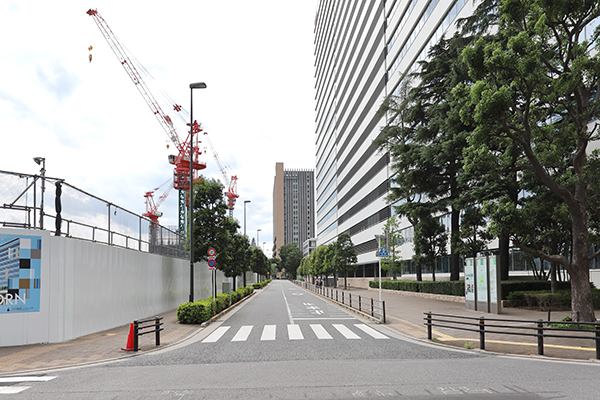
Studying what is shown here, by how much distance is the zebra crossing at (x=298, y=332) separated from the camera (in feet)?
46.3

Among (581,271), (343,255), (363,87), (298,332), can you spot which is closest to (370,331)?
(298,332)

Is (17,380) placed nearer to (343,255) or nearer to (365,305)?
(365,305)

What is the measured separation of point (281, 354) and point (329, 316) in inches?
421

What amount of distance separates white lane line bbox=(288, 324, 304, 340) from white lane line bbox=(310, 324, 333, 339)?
55cm

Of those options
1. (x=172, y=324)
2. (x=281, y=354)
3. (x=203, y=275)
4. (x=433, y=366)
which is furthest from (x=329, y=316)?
(x=203, y=275)

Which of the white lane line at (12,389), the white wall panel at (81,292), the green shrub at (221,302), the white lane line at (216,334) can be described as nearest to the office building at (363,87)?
the green shrub at (221,302)

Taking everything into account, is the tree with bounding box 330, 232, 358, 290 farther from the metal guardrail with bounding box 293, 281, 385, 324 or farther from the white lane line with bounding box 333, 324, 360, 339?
the white lane line with bounding box 333, 324, 360, 339

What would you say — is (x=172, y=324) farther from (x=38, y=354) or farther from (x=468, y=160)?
(x=468, y=160)

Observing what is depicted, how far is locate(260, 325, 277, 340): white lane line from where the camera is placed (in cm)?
1420

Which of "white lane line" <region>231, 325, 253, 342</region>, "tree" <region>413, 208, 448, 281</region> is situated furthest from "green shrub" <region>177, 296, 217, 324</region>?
"tree" <region>413, 208, 448, 281</region>

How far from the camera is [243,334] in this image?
15023mm

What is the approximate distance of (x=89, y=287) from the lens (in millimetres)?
15531

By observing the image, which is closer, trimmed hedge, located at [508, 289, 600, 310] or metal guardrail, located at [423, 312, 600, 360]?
metal guardrail, located at [423, 312, 600, 360]

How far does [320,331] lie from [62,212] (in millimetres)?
9566
